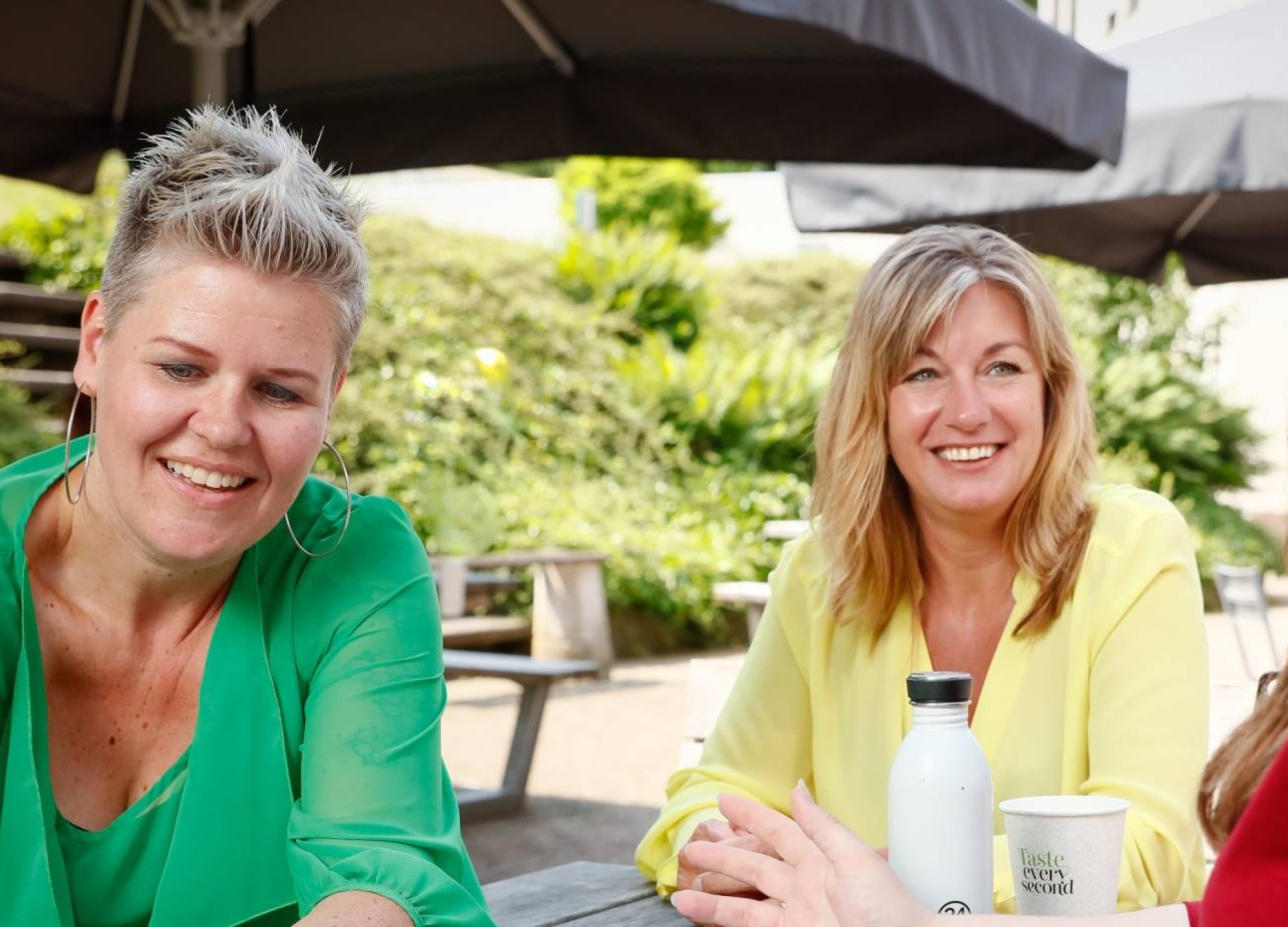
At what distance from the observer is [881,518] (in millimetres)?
2379

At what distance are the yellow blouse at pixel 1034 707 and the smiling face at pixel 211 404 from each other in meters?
0.70

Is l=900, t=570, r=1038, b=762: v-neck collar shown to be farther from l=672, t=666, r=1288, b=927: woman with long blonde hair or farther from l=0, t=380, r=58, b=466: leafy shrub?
l=0, t=380, r=58, b=466: leafy shrub

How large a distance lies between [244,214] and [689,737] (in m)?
1.59

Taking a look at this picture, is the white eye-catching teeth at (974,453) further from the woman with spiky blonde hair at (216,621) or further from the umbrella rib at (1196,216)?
the umbrella rib at (1196,216)

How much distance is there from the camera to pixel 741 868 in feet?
4.91

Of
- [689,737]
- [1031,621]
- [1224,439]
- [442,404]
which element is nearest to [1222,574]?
[689,737]

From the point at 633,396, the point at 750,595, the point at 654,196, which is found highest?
the point at 654,196

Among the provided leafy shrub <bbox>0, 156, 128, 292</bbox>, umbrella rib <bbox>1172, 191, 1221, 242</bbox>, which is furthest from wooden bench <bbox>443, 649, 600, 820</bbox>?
leafy shrub <bbox>0, 156, 128, 292</bbox>

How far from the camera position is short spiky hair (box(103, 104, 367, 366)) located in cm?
163

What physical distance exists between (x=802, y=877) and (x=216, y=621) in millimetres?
851

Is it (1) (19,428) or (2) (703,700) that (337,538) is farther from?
(1) (19,428)

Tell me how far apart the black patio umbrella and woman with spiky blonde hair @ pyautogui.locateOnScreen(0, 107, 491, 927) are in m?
2.37

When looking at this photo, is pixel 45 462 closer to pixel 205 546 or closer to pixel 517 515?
pixel 205 546

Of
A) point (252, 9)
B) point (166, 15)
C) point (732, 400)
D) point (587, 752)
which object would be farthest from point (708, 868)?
point (732, 400)
